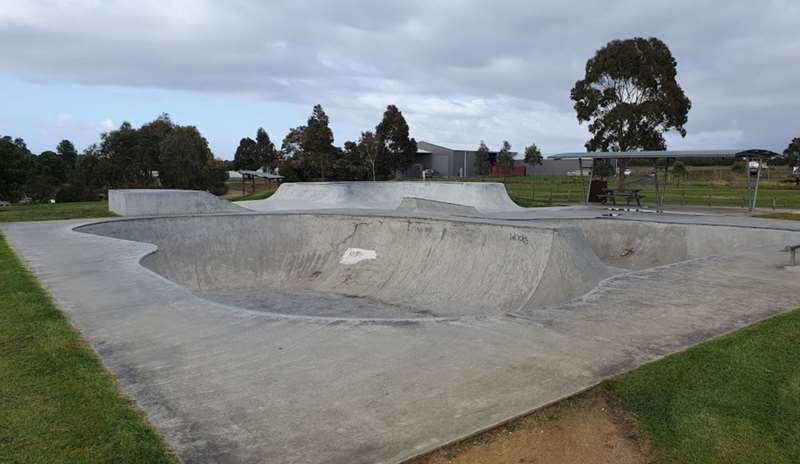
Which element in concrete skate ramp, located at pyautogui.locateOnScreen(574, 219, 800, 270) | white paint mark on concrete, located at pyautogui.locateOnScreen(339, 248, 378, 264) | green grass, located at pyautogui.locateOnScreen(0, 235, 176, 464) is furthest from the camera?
white paint mark on concrete, located at pyautogui.locateOnScreen(339, 248, 378, 264)

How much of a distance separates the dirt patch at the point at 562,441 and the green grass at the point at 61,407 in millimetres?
1831

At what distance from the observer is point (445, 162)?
72.8 meters

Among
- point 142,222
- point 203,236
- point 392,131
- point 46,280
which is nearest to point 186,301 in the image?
point 46,280

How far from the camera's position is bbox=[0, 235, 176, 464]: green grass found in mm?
3256

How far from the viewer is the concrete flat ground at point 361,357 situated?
3.60 m

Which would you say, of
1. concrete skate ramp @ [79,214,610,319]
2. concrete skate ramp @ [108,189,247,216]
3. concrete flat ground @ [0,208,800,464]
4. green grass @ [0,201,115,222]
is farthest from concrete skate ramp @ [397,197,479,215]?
concrete flat ground @ [0,208,800,464]

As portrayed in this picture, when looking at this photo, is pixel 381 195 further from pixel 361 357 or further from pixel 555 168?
pixel 555 168

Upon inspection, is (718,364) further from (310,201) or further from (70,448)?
(310,201)

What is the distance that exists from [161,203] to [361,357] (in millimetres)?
17897

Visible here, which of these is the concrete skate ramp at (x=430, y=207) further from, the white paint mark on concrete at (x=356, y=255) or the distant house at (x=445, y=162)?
the distant house at (x=445, y=162)

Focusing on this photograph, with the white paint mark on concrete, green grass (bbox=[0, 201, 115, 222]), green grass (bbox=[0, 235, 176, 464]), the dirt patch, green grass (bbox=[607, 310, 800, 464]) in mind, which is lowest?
the white paint mark on concrete

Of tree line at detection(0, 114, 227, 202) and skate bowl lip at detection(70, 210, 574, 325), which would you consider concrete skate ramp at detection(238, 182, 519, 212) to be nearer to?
skate bowl lip at detection(70, 210, 574, 325)

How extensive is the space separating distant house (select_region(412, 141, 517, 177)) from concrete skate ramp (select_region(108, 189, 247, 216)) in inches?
1981

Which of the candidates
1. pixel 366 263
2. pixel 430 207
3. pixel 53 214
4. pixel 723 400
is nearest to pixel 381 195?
pixel 430 207
